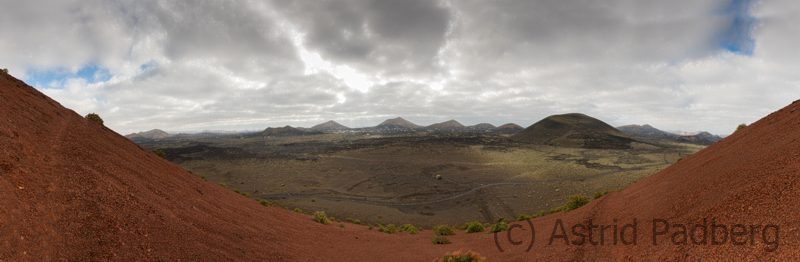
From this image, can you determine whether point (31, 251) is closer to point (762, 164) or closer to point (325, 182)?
point (762, 164)

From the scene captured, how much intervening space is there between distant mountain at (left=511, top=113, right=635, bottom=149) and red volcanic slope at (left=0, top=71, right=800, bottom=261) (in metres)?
106

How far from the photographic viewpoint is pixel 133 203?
10.2 metres

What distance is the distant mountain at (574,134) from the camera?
369 ft

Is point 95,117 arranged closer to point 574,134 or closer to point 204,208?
point 204,208

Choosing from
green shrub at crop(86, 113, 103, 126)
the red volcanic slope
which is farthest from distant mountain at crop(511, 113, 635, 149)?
green shrub at crop(86, 113, 103, 126)

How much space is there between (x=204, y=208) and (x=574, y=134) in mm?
137213

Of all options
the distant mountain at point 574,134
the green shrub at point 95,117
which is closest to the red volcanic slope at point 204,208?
the green shrub at point 95,117

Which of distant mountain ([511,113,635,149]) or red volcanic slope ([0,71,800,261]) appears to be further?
distant mountain ([511,113,635,149])

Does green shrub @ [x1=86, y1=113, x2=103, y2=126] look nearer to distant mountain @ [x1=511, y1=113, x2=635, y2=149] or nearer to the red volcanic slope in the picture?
the red volcanic slope

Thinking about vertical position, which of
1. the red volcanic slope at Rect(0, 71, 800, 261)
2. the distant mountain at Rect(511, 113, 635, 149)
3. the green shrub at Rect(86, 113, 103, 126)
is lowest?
the red volcanic slope at Rect(0, 71, 800, 261)

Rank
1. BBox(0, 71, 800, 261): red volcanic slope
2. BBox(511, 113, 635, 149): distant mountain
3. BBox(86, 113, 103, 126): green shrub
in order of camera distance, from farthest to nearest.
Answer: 1. BBox(511, 113, 635, 149): distant mountain
2. BBox(86, 113, 103, 126): green shrub
3. BBox(0, 71, 800, 261): red volcanic slope

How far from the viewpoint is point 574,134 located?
12731cm

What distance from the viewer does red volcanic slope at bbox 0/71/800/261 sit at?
23.6 feet

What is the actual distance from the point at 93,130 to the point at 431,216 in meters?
27.8
